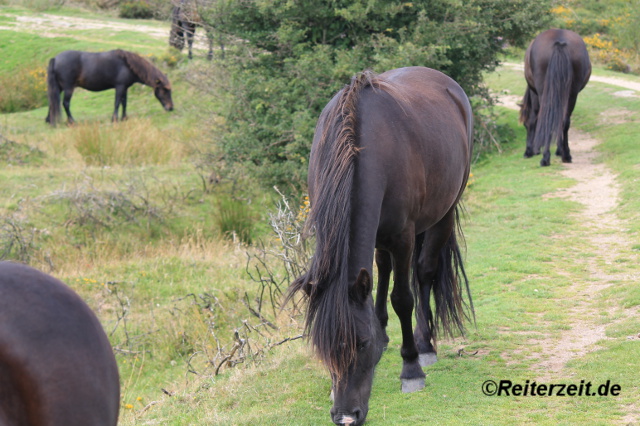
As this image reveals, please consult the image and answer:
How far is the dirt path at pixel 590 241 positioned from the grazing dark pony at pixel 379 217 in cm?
79

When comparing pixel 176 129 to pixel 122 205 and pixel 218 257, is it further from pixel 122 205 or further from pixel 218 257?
pixel 218 257

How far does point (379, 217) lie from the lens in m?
3.66

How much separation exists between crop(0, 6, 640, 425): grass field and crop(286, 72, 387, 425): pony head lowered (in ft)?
1.52

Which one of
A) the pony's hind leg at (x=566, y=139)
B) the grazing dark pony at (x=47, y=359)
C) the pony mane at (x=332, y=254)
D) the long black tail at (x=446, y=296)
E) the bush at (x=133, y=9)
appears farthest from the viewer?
the bush at (x=133, y=9)

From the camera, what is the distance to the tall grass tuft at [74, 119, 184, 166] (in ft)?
46.3

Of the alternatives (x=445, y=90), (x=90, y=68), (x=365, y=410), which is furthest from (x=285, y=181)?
(x=90, y=68)

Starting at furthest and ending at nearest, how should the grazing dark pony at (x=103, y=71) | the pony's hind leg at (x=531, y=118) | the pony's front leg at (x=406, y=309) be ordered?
1. the grazing dark pony at (x=103, y=71)
2. the pony's hind leg at (x=531, y=118)
3. the pony's front leg at (x=406, y=309)

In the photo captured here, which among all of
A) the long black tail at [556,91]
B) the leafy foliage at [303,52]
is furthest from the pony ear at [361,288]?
the long black tail at [556,91]

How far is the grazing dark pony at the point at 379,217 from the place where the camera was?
3307mm

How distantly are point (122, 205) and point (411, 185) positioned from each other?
8281 mm

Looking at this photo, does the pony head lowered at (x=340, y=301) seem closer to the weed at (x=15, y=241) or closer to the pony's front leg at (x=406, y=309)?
the pony's front leg at (x=406, y=309)

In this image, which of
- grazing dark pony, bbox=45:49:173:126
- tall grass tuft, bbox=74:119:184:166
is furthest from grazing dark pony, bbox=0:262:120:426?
grazing dark pony, bbox=45:49:173:126

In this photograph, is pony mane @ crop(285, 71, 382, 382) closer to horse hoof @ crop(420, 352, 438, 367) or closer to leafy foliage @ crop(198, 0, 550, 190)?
horse hoof @ crop(420, 352, 438, 367)

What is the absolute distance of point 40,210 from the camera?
10.8 meters
